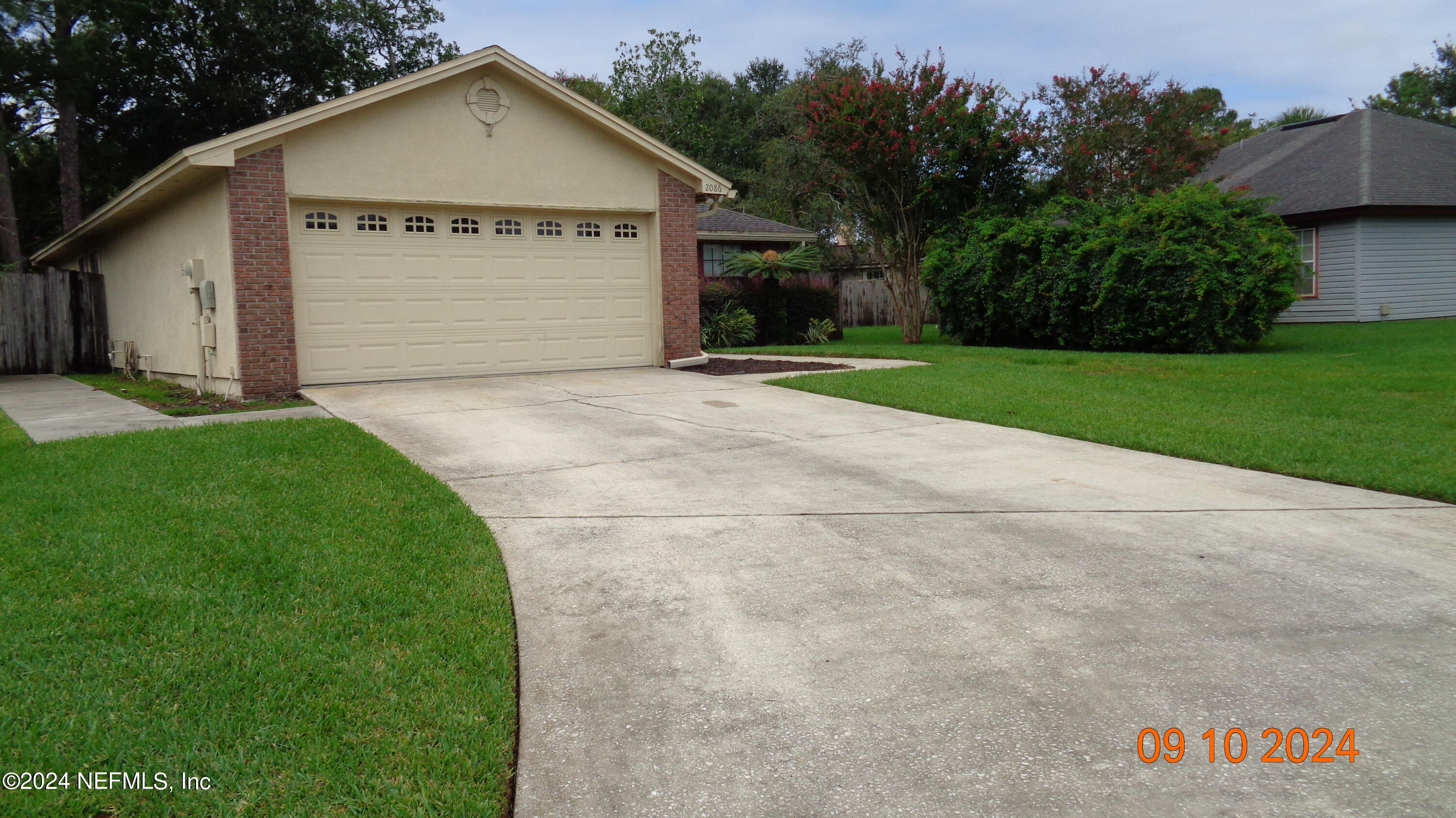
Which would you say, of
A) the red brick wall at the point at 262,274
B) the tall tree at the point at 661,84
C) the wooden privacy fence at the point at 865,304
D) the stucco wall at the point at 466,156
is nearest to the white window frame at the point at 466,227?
the stucco wall at the point at 466,156

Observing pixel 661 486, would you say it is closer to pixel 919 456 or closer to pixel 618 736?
pixel 919 456

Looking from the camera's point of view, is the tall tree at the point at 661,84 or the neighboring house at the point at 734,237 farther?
the tall tree at the point at 661,84

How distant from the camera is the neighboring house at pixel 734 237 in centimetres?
2428

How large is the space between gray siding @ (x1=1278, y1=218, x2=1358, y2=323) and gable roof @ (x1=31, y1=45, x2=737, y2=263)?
15.1m

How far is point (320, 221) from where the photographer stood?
1153cm

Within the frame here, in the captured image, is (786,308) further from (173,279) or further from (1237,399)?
(1237,399)

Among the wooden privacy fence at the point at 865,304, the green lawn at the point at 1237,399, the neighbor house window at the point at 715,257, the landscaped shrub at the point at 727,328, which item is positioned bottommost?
the green lawn at the point at 1237,399

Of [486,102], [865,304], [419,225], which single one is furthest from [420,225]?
[865,304]

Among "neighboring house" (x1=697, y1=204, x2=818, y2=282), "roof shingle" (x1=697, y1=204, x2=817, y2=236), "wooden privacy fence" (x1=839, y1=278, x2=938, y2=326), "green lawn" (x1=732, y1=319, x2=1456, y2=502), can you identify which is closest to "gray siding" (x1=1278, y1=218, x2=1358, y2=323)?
"green lawn" (x1=732, y1=319, x2=1456, y2=502)

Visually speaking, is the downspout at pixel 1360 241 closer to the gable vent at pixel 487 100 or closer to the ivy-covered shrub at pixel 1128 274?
the ivy-covered shrub at pixel 1128 274

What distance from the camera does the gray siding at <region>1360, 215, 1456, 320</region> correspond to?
21.0 metres

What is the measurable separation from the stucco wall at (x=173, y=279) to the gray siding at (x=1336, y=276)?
67.5ft

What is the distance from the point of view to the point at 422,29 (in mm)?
33000
